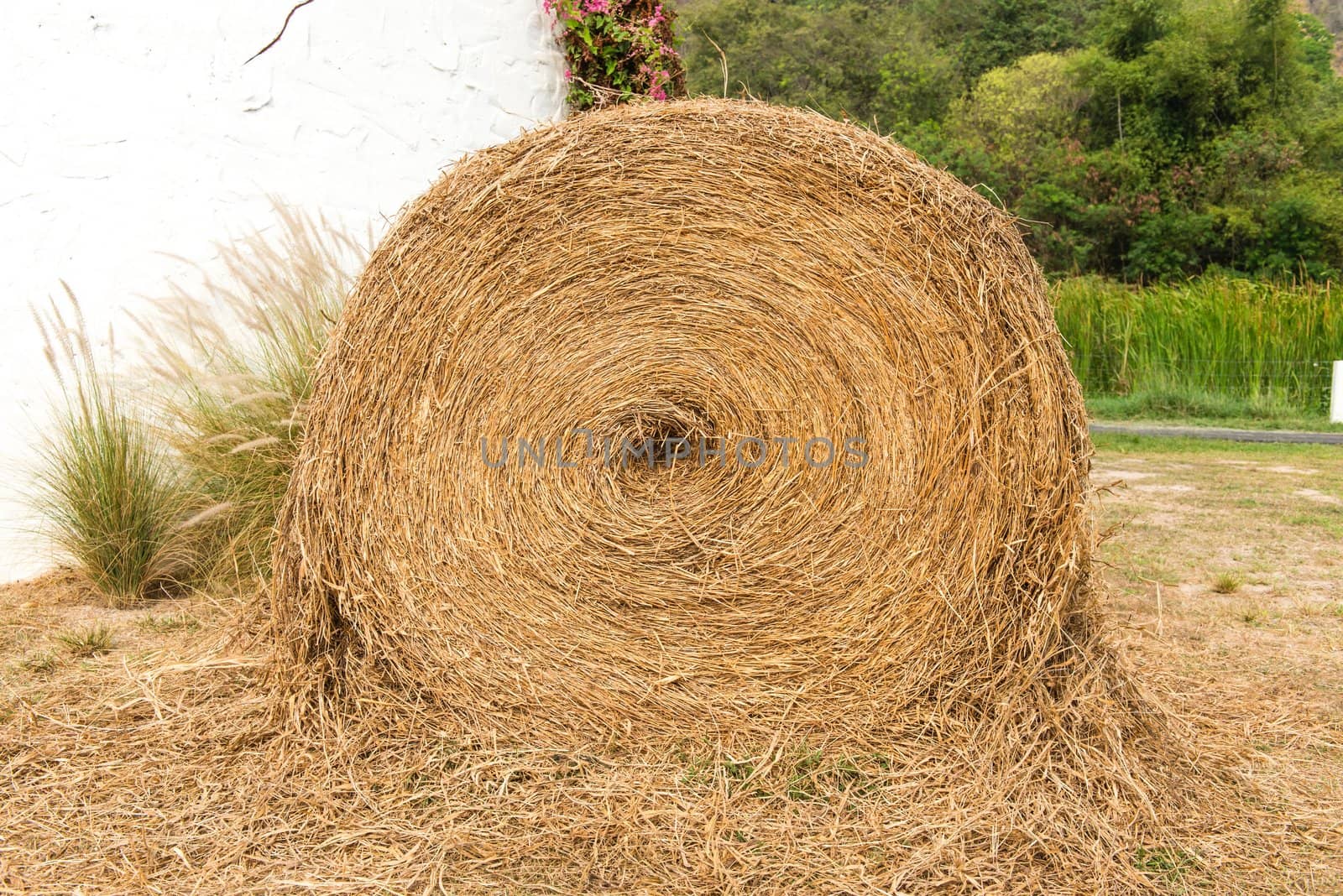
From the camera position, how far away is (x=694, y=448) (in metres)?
3.20

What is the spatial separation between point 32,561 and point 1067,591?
4590 millimetres

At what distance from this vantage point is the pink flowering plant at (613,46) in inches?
235

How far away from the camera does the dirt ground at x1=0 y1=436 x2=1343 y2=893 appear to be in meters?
3.32

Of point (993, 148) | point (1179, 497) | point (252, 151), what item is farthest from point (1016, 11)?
point (252, 151)

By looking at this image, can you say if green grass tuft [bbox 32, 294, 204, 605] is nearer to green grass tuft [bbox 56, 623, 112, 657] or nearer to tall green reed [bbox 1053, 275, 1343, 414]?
green grass tuft [bbox 56, 623, 112, 657]

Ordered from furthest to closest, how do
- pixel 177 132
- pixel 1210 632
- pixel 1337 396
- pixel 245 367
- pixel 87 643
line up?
pixel 1337 396 → pixel 177 132 → pixel 245 367 → pixel 1210 632 → pixel 87 643

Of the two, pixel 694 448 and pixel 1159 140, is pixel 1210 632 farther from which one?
pixel 1159 140

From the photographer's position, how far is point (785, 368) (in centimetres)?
315

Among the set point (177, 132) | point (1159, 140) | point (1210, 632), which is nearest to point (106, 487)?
point (177, 132)

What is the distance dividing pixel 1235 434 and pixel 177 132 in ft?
32.8

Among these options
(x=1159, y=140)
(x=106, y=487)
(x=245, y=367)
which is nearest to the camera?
(x=106, y=487)

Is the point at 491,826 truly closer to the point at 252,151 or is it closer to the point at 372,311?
the point at 372,311

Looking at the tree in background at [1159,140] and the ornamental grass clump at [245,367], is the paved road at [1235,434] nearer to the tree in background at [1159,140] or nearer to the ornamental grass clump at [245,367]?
the ornamental grass clump at [245,367]

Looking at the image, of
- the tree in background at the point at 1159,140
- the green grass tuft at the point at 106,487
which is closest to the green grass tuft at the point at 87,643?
the green grass tuft at the point at 106,487
